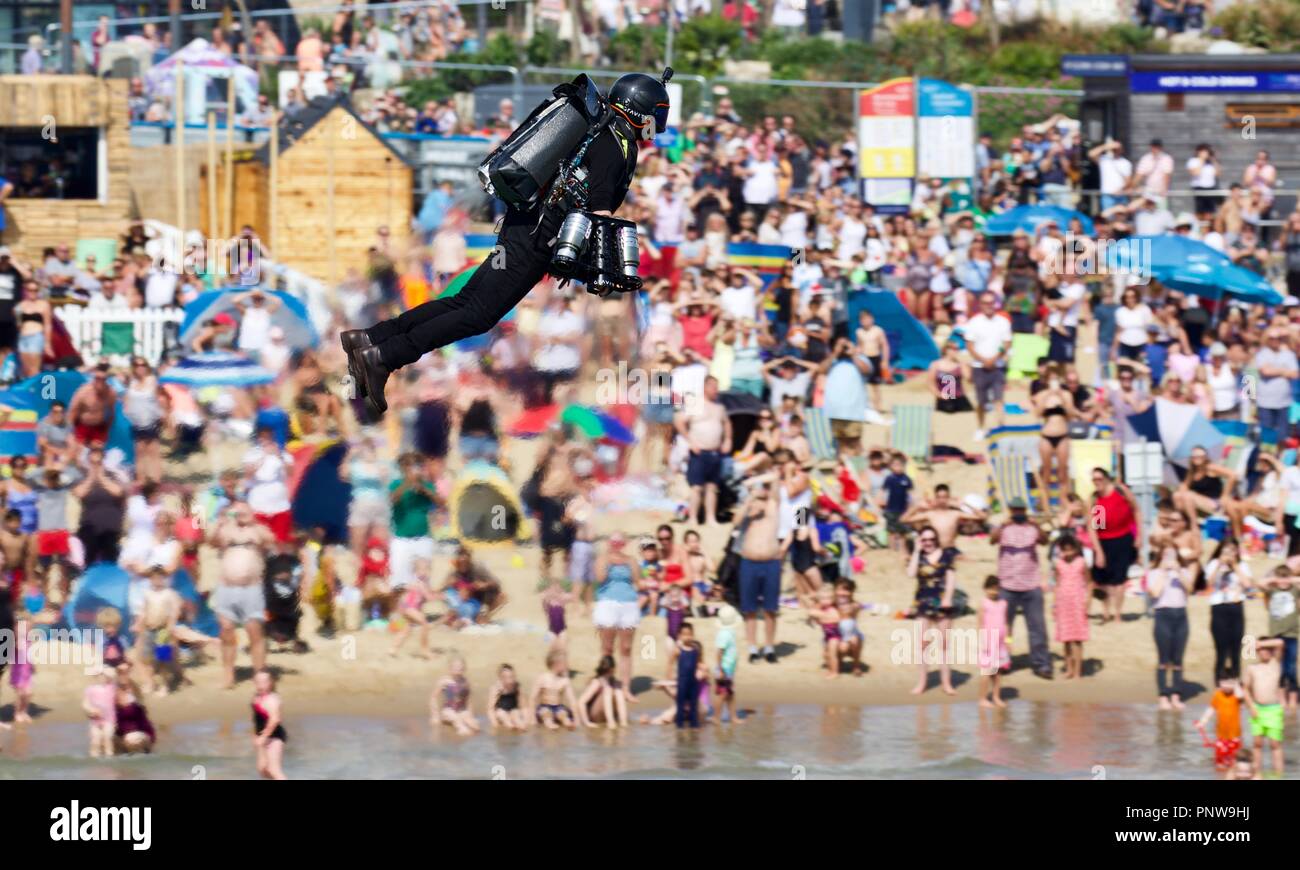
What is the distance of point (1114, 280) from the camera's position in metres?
24.2

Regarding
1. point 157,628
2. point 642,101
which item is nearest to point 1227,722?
point 157,628

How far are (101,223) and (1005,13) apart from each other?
14.9 metres

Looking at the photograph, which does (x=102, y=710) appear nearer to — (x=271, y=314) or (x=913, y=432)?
(x=271, y=314)

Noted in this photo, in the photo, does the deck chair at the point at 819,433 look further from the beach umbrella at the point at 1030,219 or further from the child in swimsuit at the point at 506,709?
the beach umbrella at the point at 1030,219

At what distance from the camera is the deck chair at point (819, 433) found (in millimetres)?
21516

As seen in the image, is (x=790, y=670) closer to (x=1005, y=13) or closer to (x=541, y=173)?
(x=541, y=173)

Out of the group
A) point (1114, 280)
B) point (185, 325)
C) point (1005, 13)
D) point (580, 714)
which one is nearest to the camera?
point (580, 714)

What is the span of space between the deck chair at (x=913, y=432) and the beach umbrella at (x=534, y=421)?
3.23 m

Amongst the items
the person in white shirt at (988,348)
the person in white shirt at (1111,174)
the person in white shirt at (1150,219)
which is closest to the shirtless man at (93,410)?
the person in white shirt at (988,348)

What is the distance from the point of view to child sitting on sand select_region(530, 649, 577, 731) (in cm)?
1961

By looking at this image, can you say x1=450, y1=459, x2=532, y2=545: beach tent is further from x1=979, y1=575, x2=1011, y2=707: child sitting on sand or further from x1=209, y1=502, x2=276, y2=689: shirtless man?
x1=979, y1=575, x2=1011, y2=707: child sitting on sand

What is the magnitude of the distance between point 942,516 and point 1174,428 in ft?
8.19

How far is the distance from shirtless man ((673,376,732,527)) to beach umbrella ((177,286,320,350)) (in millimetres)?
3502
